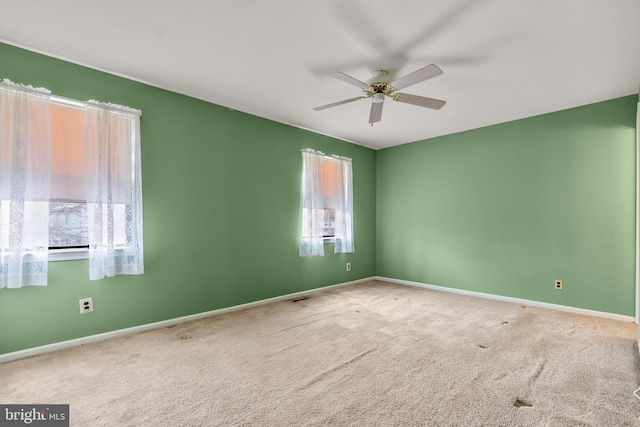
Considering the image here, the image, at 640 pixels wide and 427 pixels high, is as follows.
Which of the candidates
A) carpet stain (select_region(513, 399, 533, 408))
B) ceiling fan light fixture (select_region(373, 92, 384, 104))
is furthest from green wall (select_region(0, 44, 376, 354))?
carpet stain (select_region(513, 399, 533, 408))

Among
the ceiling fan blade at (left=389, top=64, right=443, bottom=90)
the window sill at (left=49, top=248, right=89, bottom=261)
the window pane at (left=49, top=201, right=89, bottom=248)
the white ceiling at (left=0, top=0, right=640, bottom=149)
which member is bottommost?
the window sill at (left=49, top=248, right=89, bottom=261)

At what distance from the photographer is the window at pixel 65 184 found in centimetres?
231

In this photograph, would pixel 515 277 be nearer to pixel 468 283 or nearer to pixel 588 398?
pixel 468 283

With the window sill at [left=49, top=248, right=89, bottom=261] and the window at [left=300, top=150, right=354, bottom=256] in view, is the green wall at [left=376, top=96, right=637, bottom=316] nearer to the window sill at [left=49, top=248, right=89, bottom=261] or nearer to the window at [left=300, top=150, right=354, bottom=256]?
the window at [left=300, top=150, right=354, bottom=256]

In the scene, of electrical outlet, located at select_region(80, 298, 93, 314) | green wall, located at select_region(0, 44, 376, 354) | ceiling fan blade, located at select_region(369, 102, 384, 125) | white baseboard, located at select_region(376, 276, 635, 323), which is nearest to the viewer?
green wall, located at select_region(0, 44, 376, 354)

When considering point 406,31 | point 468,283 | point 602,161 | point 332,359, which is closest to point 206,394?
point 332,359

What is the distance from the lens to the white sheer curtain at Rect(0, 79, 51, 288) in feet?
7.52

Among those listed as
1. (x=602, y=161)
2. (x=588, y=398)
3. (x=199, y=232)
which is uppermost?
(x=602, y=161)

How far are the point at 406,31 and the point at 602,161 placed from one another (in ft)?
10.0

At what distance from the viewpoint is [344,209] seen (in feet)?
16.6

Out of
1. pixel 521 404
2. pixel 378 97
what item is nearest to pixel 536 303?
pixel 521 404

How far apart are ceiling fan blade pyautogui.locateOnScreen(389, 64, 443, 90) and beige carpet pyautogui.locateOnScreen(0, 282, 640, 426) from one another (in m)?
2.21

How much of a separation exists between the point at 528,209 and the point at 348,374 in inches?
134

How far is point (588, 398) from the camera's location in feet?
6.19
